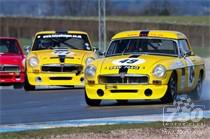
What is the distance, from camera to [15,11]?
61.2 m

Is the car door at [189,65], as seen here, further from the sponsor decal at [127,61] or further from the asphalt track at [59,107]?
the sponsor decal at [127,61]

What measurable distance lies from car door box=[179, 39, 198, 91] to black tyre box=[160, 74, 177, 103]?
774 mm

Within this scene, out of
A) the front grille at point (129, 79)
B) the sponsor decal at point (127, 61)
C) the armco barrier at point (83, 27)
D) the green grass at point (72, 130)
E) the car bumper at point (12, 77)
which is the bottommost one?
the armco barrier at point (83, 27)

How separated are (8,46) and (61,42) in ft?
7.08

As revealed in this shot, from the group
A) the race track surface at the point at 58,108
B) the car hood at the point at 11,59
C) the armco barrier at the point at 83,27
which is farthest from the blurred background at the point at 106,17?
the race track surface at the point at 58,108

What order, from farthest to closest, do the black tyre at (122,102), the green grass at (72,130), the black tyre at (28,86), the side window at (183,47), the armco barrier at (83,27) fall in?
the armco barrier at (83,27), the black tyre at (28,86), the side window at (183,47), the black tyre at (122,102), the green grass at (72,130)

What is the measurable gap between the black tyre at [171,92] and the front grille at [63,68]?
4.42 metres

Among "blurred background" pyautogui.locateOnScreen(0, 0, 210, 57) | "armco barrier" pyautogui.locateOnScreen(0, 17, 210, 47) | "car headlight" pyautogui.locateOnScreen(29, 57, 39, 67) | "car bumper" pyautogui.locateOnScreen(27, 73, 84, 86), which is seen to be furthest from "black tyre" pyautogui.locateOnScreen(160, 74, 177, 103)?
"armco barrier" pyautogui.locateOnScreen(0, 17, 210, 47)

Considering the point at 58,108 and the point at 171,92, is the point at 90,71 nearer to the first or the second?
the point at 58,108

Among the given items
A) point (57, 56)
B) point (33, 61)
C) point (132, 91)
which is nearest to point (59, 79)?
point (57, 56)

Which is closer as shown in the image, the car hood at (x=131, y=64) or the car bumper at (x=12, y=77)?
the car hood at (x=131, y=64)

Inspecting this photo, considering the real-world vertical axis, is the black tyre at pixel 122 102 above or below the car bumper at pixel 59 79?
above

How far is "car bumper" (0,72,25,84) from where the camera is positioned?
69.5ft

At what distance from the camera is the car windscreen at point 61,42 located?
67.6 feet
